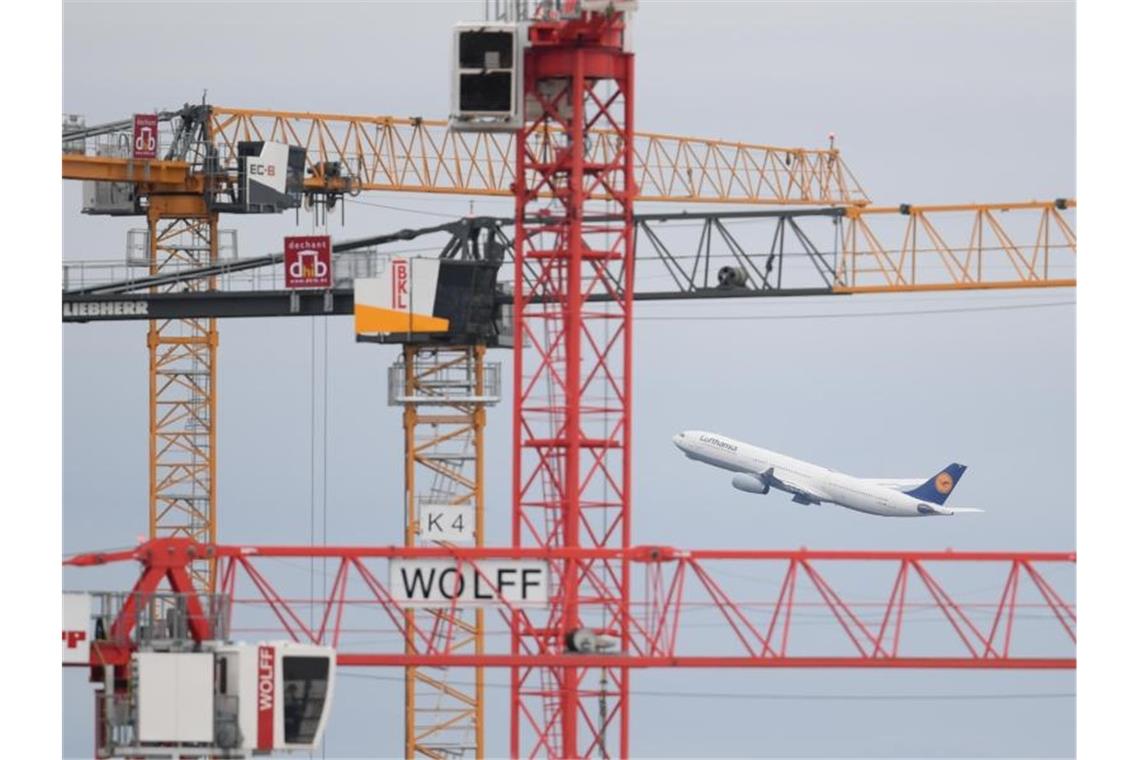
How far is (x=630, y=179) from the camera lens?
10975 cm

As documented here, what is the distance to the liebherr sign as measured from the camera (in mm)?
102062

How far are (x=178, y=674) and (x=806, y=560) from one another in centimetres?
1863

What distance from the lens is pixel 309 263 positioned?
13012 cm

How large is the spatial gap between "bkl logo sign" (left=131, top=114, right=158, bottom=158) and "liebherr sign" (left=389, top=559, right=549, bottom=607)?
2209 inches

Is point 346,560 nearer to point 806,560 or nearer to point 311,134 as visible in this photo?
point 806,560

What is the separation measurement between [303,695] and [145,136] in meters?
62.8

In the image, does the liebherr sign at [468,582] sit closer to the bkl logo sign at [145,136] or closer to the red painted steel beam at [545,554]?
the red painted steel beam at [545,554]

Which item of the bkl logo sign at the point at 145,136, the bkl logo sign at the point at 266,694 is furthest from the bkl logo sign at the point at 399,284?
the bkl logo sign at the point at 145,136

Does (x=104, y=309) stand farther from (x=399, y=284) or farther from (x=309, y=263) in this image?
(x=399, y=284)

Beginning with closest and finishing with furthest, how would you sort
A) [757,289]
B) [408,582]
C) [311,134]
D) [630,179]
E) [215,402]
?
1. [408,582]
2. [630,179]
3. [757,289]
4. [215,402]
5. [311,134]

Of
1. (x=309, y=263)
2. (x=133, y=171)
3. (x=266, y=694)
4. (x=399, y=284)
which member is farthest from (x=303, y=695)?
(x=133, y=171)

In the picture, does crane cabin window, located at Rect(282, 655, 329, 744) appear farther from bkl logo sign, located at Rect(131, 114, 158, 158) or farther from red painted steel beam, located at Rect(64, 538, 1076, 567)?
bkl logo sign, located at Rect(131, 114, 158, 158)

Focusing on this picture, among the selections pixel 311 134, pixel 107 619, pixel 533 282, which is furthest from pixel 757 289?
pixel 311 134

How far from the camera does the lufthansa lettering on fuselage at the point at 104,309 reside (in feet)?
452
